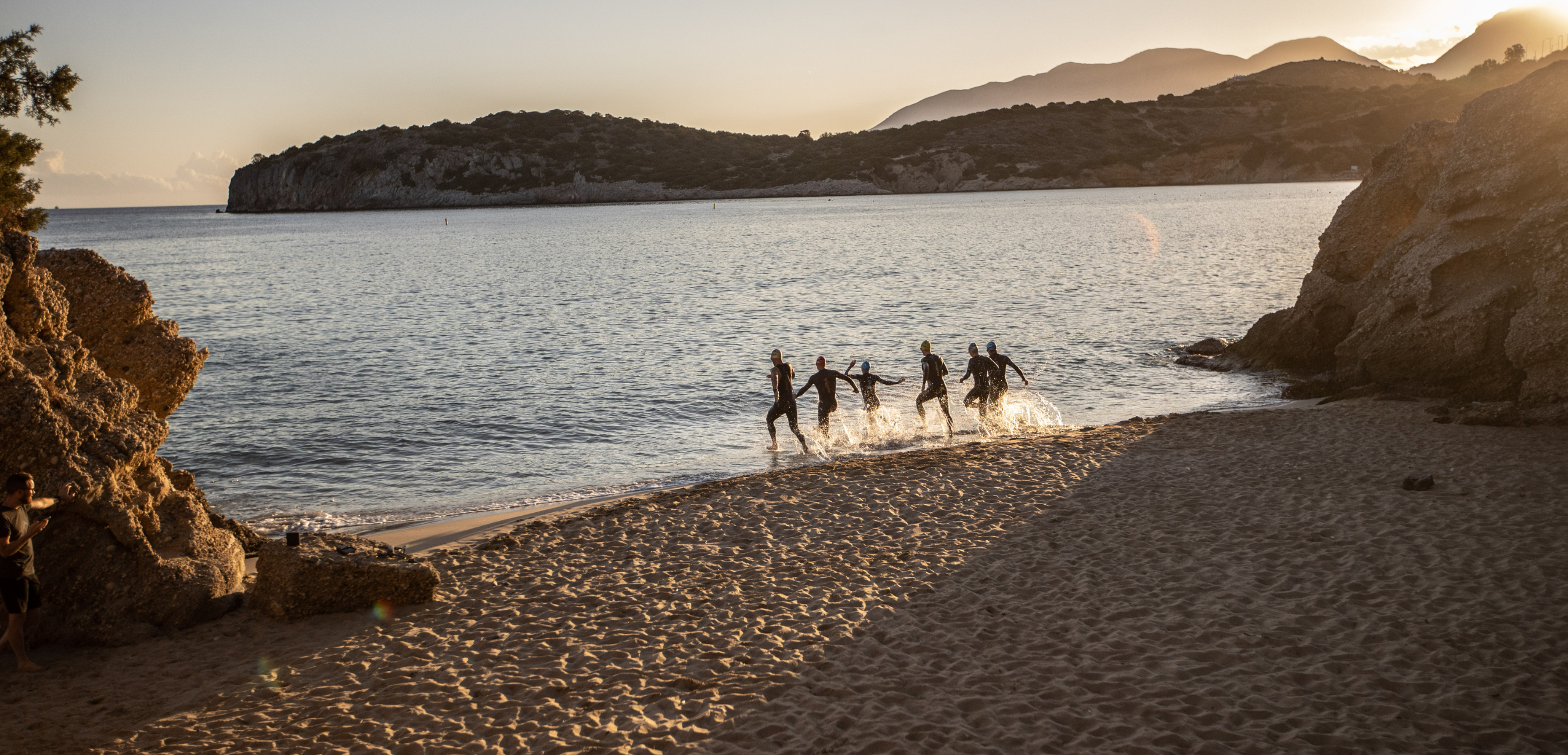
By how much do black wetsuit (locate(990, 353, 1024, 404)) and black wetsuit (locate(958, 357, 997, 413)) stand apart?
44 mm

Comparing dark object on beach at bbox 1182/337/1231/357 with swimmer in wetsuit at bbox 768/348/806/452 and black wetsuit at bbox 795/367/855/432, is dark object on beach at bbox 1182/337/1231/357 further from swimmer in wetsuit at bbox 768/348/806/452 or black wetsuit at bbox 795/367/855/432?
swimmer in wetsuit at bbox 768/348/806/452

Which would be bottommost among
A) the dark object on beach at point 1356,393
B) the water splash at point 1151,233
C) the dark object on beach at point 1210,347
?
the dark object on beach at point 1356,393

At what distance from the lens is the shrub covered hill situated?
143500mm

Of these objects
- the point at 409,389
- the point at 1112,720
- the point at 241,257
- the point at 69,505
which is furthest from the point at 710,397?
the point at 241,257

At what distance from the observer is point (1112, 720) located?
21.3 ft

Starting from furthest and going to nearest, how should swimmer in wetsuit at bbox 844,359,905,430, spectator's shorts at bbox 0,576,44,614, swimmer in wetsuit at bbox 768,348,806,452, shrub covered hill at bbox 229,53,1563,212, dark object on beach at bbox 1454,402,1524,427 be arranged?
1. shrub covered hill at bbox 229,53,1563,212
2. swimmer in wetsuit at bbox 844,359,905,430
3. swimmer in wetsuit at bbox 768,348,806,452
4. dark object on beach at bbox 1454,402,1524,427
5. spectator's shorts at bbox 0,576,44,614

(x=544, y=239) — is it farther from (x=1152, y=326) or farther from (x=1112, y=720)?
(x=1112, y=720)

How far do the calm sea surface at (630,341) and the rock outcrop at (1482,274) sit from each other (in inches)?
119

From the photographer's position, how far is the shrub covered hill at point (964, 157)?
471ft

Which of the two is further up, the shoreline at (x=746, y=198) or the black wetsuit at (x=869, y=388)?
the shoreline at (x=746, y=198)

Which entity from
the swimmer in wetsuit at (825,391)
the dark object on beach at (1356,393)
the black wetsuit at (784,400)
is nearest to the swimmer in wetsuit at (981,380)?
the swimmer in wetsuit at (825,391)

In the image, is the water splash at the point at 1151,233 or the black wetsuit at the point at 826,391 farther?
the water splash at the point at 1151,233

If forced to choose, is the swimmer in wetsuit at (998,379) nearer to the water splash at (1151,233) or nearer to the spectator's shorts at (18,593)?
the spectator's shorts at (18,593)

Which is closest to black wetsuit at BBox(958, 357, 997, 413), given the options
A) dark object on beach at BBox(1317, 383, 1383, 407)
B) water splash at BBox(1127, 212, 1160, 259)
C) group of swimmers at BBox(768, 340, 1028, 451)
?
→ group of swimmers at BBox(768, 340, 1028, 451)
